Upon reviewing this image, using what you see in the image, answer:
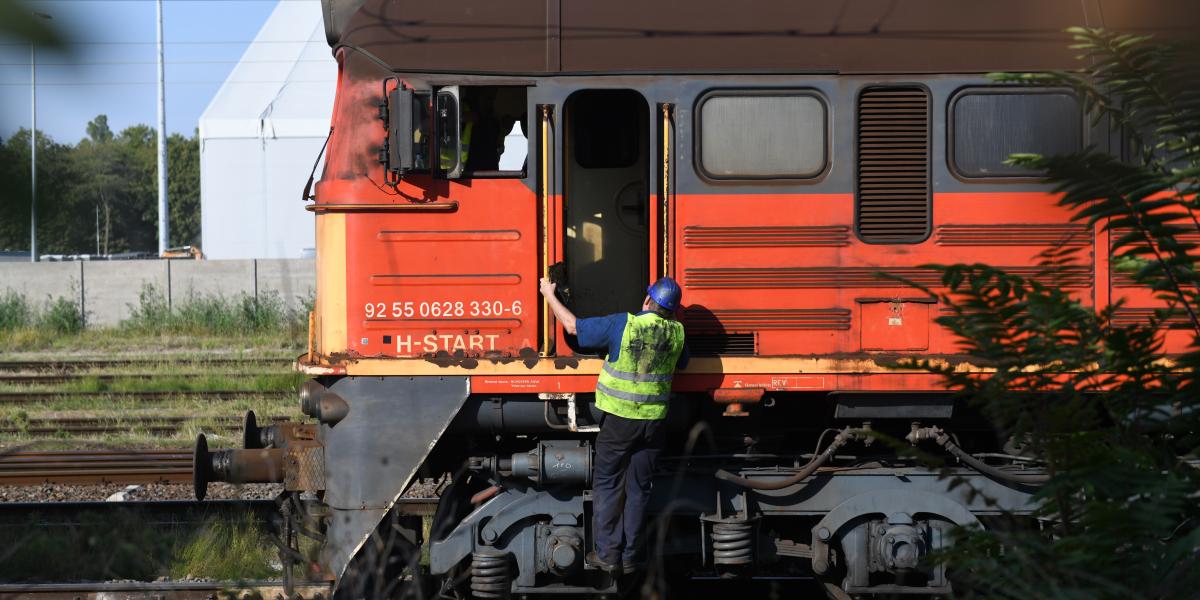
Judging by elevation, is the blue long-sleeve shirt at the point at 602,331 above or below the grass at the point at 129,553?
above

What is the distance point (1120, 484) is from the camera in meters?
3.29

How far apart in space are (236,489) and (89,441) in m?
2.96

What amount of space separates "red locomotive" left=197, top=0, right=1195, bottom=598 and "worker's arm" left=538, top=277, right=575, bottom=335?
4.9 inches

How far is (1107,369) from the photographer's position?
3.52 meters

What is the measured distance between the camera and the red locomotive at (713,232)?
20.3 ft

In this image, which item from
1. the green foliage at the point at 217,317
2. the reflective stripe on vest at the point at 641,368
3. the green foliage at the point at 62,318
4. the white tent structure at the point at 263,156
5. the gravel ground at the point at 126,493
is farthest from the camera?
the white tent structure at the point at 263,156

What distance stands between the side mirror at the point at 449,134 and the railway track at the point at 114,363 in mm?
10523

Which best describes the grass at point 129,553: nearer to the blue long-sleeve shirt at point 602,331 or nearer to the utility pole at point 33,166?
the blue long-sleeve shirt at point 602,331

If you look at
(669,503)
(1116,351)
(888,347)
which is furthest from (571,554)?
(1116,351)

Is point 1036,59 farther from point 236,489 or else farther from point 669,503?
point 236,489

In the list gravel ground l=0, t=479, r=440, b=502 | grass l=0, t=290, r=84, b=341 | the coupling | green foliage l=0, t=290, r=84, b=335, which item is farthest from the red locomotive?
green foliage l=0, t=290, r=84, b=335

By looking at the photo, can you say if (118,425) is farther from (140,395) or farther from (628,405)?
(628,405)

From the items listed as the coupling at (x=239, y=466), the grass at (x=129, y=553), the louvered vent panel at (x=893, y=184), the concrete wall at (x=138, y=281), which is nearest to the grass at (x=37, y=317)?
the concrete wall at (x=138, y=281)

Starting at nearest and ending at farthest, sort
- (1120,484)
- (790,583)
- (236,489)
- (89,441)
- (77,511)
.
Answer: (1120,484), (790,583), (77,511), (236,489), (89,441)
